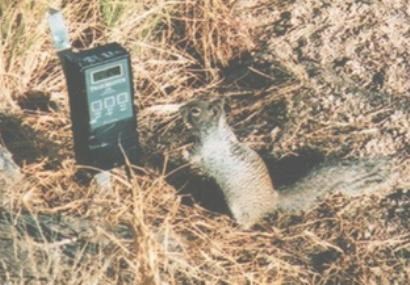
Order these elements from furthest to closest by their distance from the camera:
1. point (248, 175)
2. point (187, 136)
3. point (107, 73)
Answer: point (187, 136) → point (248, 175) → point (107, 73)

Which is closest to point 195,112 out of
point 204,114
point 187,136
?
point 204,114

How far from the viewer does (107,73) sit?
3.10 metres

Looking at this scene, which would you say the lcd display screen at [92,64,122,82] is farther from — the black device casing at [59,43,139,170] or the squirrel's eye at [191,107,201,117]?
the squirrel's eye at [191,107,201,117]

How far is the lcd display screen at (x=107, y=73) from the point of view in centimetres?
307

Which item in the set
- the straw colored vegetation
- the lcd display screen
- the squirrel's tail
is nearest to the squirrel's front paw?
the straw colored vegetation

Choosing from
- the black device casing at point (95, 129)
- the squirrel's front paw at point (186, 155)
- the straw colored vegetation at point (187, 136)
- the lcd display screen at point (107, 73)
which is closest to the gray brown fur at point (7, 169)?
the straw colored vegetation at point (187, 136)

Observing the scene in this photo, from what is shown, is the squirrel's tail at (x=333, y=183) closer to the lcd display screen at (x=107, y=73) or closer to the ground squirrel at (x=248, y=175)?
the ground squirrel at (x=248, y=175)

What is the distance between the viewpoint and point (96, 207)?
3264mm

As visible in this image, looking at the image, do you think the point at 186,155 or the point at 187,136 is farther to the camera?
the point at 187,136

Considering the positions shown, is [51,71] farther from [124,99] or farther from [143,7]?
[124,99]

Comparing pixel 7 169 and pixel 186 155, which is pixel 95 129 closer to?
pixel 7 169

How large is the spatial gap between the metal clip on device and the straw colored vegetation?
0.16 m

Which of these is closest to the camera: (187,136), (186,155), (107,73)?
(107,73)

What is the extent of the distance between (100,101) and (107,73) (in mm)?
100
